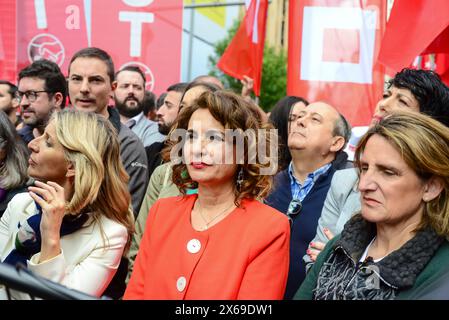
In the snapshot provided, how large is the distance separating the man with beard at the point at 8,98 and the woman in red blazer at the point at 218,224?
4.04 metres

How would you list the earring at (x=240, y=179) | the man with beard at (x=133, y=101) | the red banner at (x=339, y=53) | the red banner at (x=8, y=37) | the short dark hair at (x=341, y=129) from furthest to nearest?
1. the red banner at (x=8, y=37)
2. the man with beard at (x=133, y=101)
3. the red banner at (x=339, y=53)
4. the short dark hair at (x=341, y=129)
5. the earring at (x=240, y=179)

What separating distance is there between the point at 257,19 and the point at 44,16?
87.8 inches

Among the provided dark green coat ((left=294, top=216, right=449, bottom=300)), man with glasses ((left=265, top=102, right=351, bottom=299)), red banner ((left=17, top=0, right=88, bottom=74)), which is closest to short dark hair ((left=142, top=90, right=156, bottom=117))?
red banner ((left=17, top=0, right=88, bottom=74))

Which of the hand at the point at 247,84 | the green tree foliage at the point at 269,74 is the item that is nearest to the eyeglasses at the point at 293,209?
the hand at the point at 247,84

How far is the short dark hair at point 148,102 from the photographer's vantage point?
7133 mm

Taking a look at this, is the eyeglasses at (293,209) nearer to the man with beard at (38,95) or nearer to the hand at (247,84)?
the man with beard at (38,95)

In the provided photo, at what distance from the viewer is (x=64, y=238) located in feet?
10.4

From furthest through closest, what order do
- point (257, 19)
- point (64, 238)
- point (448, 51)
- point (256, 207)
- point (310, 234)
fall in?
point (257, 19), point (448, 51), point (310, 234), point (64, 238), point (256, 207)

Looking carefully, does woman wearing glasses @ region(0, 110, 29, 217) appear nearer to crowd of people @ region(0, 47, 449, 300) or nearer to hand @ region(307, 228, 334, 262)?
crowd of people @ region(0, 47, 449, 300)

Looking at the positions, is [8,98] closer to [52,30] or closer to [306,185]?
[52,30]

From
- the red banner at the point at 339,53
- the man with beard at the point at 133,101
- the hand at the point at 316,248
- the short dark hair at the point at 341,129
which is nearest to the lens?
the hand at the point at 316,248
